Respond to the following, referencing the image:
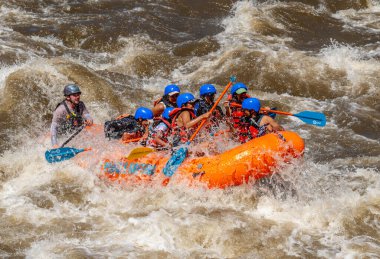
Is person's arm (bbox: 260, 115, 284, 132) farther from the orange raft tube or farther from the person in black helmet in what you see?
the person in black helmet

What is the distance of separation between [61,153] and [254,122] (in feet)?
8.80

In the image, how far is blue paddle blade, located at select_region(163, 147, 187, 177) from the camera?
7.11 meters

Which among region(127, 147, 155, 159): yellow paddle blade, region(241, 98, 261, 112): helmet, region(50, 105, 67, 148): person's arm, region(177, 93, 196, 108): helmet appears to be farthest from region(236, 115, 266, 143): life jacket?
region(50, 105, 67, 148): person's arm

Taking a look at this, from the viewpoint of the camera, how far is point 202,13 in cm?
1568

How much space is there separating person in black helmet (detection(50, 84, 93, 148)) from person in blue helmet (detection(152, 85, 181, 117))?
102 cm

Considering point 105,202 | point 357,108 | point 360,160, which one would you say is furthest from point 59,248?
point 357,108

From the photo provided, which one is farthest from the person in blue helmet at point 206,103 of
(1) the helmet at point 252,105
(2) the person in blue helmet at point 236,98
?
(1) the helmet at point 252,105

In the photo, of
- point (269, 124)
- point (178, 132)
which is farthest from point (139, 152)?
point (269, 124)

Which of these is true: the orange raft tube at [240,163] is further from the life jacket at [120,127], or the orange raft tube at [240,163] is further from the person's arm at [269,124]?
the life jacket at [120,127]

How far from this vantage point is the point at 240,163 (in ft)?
22.1

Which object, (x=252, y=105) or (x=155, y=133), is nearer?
(x=252, y=105)

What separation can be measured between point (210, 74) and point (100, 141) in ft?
13.9

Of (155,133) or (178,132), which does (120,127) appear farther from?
(178,132)

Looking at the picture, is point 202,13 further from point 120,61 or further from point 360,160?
point 360,160
